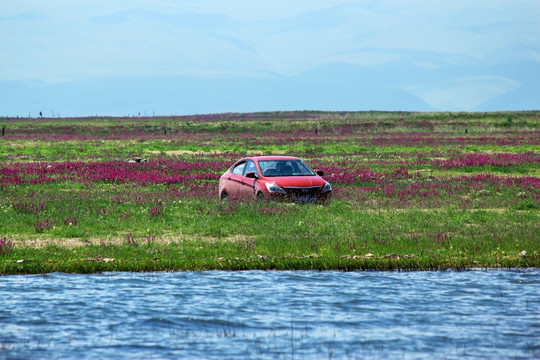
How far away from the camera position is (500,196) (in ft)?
91.9

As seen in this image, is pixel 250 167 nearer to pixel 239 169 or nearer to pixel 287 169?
pixel 239 169

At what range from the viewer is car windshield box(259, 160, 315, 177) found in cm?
2429

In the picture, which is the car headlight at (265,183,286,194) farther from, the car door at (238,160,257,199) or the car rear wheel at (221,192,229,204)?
the car rear wheel at (221,192,229,204)

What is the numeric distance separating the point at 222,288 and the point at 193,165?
26557mm

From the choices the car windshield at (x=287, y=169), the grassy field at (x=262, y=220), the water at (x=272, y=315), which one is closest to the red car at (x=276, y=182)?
the car windshield at (x=287, y=169)

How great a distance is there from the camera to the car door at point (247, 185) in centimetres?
2397

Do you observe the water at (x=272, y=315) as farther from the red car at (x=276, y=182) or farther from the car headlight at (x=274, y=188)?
the red car at (x=276, y=182)

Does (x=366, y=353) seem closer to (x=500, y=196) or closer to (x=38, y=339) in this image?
(x=38, y=339)

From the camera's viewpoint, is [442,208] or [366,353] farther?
[442,208]

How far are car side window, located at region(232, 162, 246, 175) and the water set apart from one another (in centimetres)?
998

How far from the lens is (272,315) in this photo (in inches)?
472

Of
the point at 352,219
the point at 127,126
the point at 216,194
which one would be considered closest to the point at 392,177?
the point at 216,194

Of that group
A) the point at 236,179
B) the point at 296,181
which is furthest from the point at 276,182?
the point at 236,179

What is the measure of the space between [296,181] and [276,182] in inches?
27.4
